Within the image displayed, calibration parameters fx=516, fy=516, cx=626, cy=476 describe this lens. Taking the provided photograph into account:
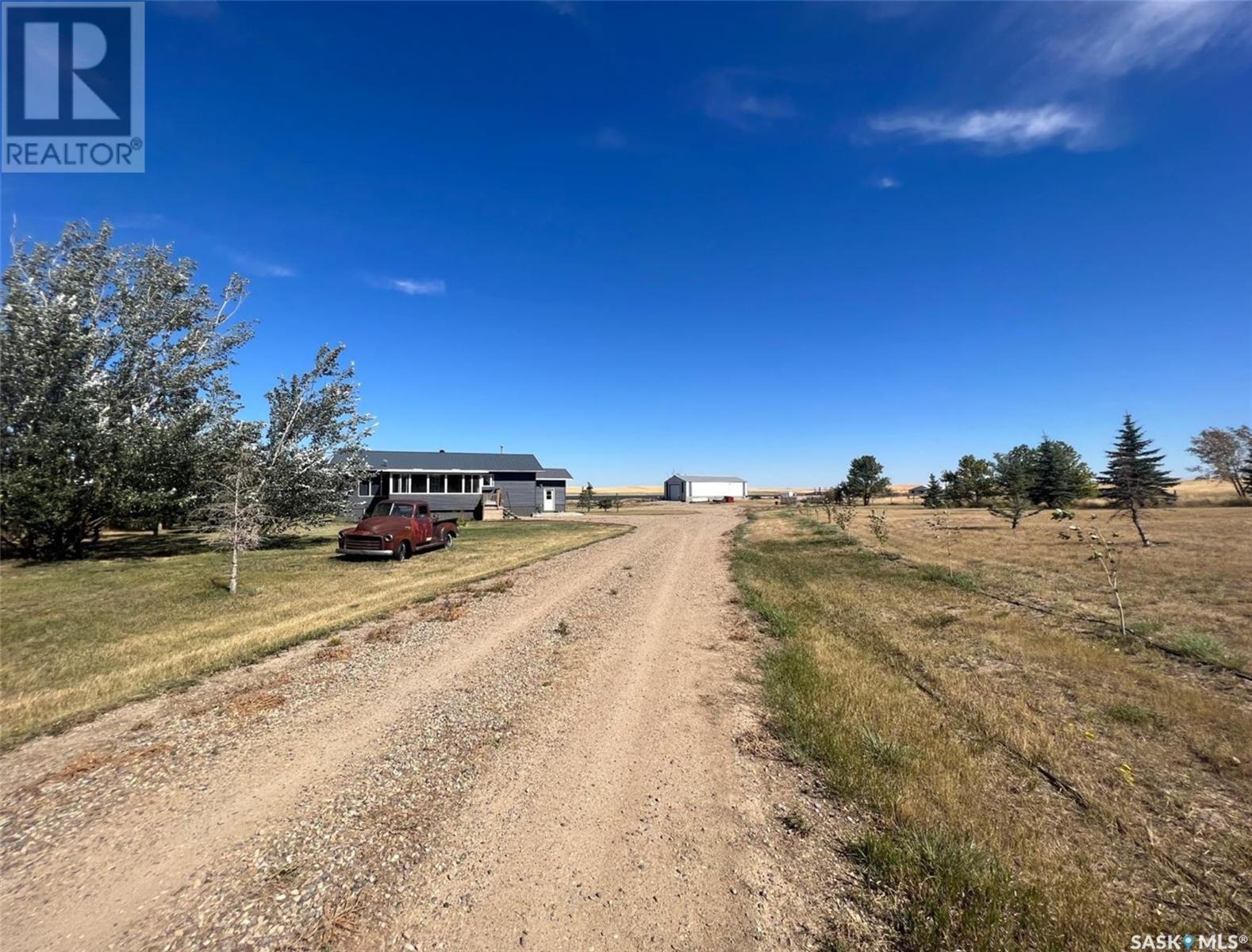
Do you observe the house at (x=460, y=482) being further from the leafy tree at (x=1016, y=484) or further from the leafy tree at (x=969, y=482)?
the leafy tree at (x=969, y=482)

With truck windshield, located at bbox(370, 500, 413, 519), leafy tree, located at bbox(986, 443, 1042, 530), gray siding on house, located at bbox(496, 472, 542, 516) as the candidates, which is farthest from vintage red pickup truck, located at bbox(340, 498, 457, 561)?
leafy tree, located at bbox(986, 443, 1042, 530)

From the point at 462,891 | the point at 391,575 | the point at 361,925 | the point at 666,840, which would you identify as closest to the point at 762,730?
the point at 666,840

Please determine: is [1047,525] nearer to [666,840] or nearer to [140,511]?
[666,840]

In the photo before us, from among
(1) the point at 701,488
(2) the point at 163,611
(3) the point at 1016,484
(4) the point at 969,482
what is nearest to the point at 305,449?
(2) the point at 163,611

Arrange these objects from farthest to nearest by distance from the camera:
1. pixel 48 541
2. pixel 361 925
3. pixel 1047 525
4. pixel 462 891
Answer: pixel 1047 525, pixel 48 541, pixel 462 891, pixel 361 925

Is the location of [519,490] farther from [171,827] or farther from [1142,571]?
[171,827]

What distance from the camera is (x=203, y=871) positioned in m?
3.21

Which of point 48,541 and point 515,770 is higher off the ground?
point 48,541

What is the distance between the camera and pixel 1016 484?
35531mm

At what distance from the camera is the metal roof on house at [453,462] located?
127 ft

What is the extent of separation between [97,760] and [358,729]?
208cm

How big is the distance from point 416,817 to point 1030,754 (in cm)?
552

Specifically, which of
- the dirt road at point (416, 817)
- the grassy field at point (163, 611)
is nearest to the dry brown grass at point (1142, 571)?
the dirt road at point (416, 817)

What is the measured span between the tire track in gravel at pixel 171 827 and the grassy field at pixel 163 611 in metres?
1.34
